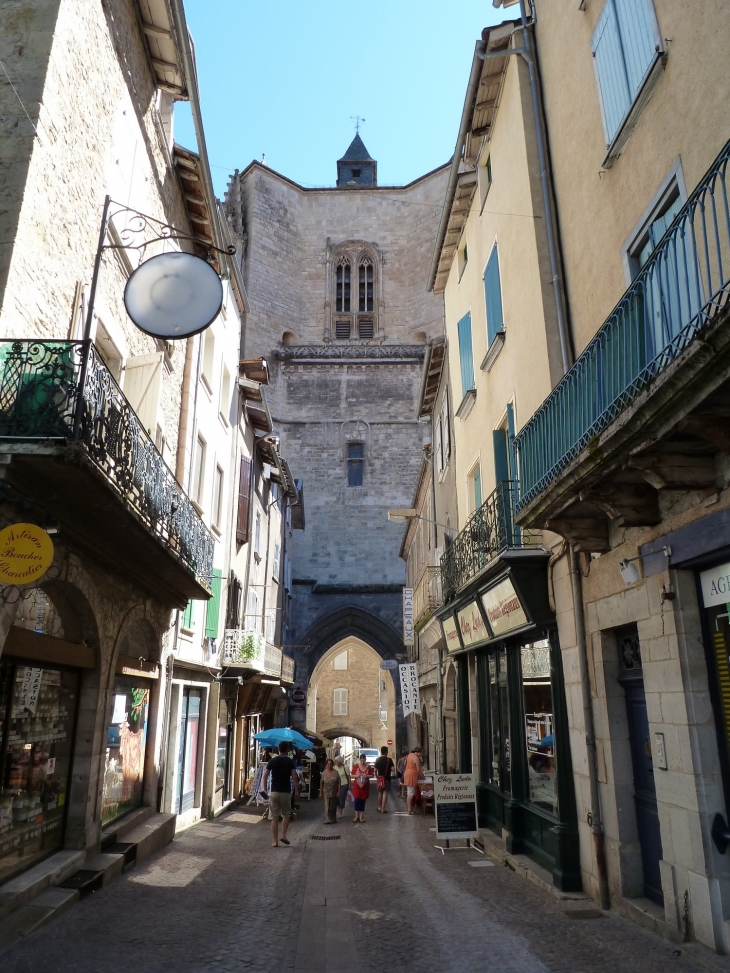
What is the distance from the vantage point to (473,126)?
1201 centimetres

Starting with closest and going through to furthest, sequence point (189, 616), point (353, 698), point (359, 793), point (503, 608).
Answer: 1. point (503, 608)
2. point (189, 616)
3. point (359, 793)
4. point (353, 698)

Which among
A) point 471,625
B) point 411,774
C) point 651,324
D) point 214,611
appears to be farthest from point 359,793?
point 651,324

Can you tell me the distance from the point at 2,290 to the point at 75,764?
544 cm

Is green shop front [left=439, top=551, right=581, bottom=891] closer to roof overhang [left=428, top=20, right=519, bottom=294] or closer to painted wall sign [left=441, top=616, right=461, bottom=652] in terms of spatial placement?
painted wall sign [left=441, top=616, right=461, bottom=652]

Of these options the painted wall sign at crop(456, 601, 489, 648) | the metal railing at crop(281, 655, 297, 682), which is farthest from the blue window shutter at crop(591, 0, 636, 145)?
the metal railing at crop(281, 655, 297, 682)

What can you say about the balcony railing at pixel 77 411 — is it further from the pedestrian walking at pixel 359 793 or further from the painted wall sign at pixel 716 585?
the pedestrian walking at pixel 359 793

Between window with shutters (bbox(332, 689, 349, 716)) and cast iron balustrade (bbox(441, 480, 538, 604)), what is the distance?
3602 cm

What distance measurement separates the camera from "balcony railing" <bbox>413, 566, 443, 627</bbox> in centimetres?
1627

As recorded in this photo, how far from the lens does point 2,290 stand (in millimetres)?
6305

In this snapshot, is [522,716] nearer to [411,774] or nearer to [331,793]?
[331,793]

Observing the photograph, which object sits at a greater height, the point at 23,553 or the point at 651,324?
the point at 651,324

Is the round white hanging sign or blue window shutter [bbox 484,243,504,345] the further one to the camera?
blue window shutter [bbox 484,243,504,345]

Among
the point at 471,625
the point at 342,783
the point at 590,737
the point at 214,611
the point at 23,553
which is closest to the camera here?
the point at 23,553

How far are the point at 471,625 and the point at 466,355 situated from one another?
15.6 feet
